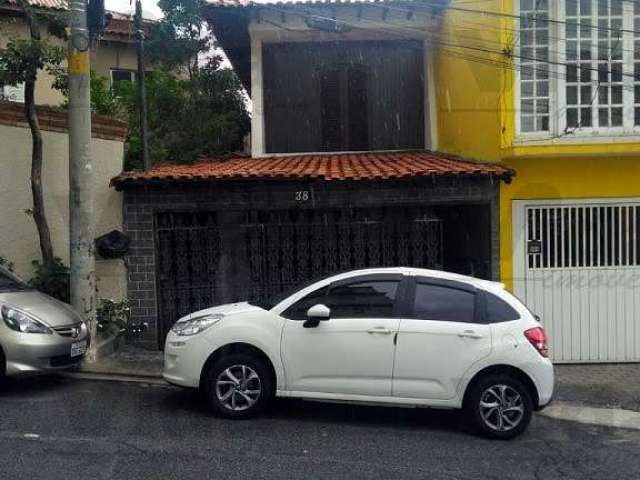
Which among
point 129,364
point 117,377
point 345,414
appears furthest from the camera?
point 129,364

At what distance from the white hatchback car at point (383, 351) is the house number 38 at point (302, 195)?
3.21 meters

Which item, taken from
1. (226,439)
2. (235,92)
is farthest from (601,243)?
(235,92)

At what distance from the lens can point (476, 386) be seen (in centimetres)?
659

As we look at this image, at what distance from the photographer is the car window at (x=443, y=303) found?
6.70 metres

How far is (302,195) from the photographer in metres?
9.96

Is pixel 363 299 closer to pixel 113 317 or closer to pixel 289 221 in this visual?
pixel 289 221

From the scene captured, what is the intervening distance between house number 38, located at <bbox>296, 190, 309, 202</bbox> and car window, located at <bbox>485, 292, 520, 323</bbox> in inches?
150

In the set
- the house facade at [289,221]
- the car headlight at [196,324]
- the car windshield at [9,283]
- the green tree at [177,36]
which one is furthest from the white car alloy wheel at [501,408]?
the green tree at [177,36]

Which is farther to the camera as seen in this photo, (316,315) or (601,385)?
(601,385)

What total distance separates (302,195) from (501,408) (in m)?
4.50

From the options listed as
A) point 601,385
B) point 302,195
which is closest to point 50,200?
point 302,195

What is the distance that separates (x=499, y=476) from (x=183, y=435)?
2710mm

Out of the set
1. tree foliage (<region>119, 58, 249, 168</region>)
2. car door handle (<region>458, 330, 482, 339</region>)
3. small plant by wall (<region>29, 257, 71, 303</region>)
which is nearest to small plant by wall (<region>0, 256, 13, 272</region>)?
small plant by wall (<region>29, 257, 71, 303</region>)

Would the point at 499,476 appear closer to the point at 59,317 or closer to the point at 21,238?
the point at 59,317
